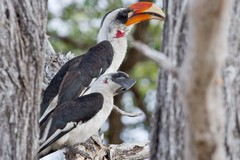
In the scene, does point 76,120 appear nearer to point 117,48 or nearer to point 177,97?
point 117,48

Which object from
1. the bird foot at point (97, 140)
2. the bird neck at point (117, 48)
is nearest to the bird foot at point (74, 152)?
the bird foot at point (97, 140)

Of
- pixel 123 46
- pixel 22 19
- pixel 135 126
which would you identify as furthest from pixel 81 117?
pixel 135 126

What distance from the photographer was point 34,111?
306 cm

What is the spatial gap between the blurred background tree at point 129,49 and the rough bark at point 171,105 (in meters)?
5.11

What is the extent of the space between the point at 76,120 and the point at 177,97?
7.09 ft

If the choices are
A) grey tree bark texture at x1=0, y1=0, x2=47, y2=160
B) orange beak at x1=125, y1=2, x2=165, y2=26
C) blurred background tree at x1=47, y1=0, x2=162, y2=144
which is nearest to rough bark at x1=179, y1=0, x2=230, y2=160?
grey tree bark texture at x1=0, y1=0, x2=47, y2=160

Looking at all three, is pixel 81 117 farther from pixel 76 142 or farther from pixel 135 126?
pixel 135 126

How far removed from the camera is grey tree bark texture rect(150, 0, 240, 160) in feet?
7.60

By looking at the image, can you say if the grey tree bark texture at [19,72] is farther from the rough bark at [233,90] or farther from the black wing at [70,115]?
the black wing at [70,115]

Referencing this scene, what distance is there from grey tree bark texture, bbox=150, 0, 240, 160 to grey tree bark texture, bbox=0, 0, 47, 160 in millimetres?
698

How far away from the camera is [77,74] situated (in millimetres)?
5008

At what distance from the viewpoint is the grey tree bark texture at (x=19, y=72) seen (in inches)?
118

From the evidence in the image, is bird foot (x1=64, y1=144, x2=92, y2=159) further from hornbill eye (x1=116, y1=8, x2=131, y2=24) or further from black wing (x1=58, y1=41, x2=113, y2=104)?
hornbill eye (x1=116, y1=8, x2=131, y2=24)

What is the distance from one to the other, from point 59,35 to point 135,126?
53.5 inches
